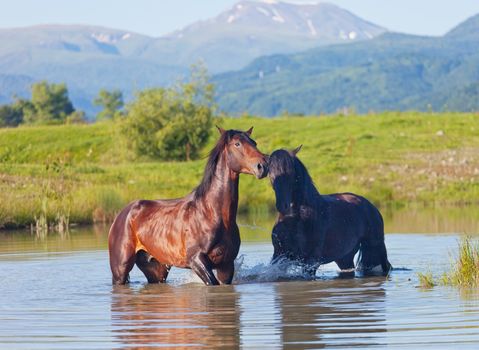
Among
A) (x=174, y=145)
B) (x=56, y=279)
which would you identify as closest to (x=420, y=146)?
(x=174, y=145)

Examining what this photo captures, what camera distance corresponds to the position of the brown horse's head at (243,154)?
13156 mm

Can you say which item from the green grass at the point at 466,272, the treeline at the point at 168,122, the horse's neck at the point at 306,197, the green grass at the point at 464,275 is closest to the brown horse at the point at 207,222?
the horse's neck at the point at 306,197

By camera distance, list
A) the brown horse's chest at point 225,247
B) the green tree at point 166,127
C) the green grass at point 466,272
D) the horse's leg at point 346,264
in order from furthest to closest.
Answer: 1. the green tree at point 166,127
2. the horse's leg at point 346,264
3. the brown horse's chest at point 225,247
4. the green grass at point 466,272

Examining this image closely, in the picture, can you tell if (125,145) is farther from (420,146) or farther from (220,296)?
(220,296)

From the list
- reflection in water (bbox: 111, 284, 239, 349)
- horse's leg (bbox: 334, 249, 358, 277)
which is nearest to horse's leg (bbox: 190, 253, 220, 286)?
reflection in water (bbox: 111, 284, 239, 349)

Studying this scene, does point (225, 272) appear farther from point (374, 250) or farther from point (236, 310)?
point (374, 250)

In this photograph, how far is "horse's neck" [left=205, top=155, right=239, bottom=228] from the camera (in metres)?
13.7

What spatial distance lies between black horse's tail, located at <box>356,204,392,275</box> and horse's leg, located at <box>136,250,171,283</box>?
2.60m

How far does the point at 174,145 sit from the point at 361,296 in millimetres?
32040

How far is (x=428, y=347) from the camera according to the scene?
30.8ft

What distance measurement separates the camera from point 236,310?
12000 mm

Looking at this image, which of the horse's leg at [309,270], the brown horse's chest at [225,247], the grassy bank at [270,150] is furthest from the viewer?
the grassy bank at [270,150]

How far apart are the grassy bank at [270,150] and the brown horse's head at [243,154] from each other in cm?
1379

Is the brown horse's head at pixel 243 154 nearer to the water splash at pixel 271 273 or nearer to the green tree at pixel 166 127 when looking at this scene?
the water splash at pixel 271 273
